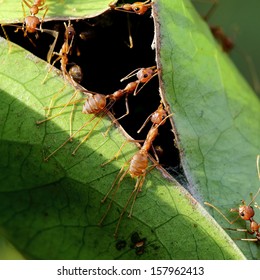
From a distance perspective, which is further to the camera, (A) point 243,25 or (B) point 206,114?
(A) point 243,25

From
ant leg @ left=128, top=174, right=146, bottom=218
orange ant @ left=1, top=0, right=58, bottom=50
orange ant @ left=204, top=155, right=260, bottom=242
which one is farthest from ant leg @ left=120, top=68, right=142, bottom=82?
orange ant @ left=204, top=155, right=260, bottom=242

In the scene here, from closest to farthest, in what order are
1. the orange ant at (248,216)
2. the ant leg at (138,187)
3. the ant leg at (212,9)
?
the ant leg at (138,187), the orange ant at (248,216), the ant leg at (212,9)

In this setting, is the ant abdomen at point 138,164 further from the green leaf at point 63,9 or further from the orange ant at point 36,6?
the orange ant at point 36,6

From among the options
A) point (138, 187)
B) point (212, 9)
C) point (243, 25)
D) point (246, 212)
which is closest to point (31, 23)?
point (138, 187)

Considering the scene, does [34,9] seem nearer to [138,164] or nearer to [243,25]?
[138,164]

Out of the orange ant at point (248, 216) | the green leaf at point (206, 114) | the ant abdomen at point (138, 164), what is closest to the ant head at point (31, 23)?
the green leaf at point (206, 114)

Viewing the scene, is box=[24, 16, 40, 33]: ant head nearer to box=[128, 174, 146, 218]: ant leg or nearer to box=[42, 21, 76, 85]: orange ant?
box=[42, 21, 76, 85]: orange ant

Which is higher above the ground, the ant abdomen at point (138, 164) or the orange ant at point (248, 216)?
the ant abdomen at point (138, 164)
